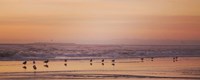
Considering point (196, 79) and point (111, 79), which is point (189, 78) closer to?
point (196, 79)

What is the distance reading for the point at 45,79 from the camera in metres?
30.4

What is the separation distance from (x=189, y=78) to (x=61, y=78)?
29.4 ft

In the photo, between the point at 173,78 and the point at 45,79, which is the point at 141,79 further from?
the point at 45,79

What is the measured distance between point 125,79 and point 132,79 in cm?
47

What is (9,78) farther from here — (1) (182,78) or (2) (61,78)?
(1) (182,78)

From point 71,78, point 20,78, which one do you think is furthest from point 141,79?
point 20,78

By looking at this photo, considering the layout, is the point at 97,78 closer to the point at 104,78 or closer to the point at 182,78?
the point at 104,78

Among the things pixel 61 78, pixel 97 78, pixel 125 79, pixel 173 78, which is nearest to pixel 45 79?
pixel 61 78

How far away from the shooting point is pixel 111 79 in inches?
1176

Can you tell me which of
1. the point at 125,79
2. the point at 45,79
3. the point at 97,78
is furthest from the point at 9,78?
the point at 125,79

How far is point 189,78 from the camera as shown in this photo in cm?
3078

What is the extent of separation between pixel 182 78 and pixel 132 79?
363cm

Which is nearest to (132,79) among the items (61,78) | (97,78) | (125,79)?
(125,79)

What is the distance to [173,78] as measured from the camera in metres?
30.6
